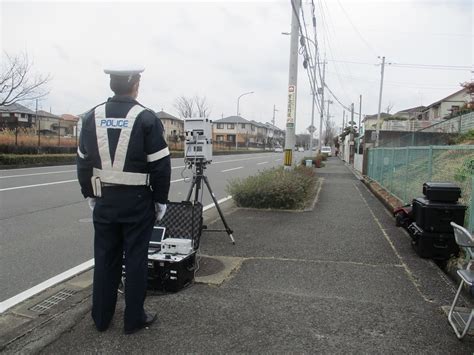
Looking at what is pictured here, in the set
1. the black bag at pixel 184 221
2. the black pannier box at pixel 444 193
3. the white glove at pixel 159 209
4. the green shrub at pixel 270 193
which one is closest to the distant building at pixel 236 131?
the green shrub at pixel 270 193

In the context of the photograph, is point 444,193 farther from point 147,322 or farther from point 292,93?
point 292,93

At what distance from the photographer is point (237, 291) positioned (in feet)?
13.4

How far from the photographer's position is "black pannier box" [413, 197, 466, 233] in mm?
5203

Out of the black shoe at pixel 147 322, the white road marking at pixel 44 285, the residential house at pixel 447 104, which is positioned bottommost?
the white road marking at pixel 44 285

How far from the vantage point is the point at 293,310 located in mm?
3645

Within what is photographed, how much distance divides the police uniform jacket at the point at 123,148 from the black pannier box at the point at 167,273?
3.23ft

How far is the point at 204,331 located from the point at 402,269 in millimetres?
2834

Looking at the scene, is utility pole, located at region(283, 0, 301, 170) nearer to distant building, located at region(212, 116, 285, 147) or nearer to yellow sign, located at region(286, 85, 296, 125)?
yellow sign, located at region(286, 85, 296, 125)

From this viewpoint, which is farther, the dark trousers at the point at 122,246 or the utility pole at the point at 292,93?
the utility pole at the point at 292,93

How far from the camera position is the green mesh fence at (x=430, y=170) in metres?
6.12

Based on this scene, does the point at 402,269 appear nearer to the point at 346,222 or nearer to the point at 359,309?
the point at 359,309

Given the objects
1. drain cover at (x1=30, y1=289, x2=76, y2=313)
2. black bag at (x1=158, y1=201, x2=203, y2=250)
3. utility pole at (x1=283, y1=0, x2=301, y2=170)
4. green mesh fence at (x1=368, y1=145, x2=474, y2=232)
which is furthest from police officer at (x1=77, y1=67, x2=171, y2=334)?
utility pole at (x1=283, y1=0, x2=301, y2=170)

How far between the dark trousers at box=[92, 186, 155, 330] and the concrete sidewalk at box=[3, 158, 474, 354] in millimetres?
197

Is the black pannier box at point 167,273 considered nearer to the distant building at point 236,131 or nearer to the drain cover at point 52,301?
the drain cover at point 52,301
